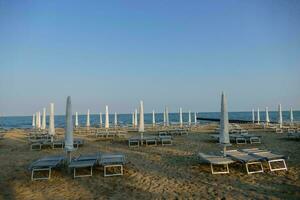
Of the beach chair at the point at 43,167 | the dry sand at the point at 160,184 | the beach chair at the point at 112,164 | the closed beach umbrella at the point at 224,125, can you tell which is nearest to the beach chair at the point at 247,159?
the dry sand at the point at 160,184

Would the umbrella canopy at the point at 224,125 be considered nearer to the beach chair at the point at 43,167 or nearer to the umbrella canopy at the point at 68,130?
the umbrella canopy at the point at 68,130

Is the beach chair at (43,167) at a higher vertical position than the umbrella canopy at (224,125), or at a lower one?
lower

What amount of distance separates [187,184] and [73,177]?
3174 millimetres

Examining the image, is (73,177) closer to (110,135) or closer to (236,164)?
(236,164)

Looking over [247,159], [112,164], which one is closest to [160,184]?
[112,164]

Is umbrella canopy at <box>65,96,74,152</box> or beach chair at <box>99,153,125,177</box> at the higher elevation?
umbrella canopy at <box>65,96,74,152</box>

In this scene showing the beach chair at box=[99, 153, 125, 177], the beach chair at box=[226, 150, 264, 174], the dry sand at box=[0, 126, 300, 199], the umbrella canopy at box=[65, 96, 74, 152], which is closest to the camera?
the dry sand at box=[0, 126, 300, 199]

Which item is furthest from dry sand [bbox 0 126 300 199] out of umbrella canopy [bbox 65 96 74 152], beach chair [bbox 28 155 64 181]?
umbrella canopy [bbox 65 96 74 152]

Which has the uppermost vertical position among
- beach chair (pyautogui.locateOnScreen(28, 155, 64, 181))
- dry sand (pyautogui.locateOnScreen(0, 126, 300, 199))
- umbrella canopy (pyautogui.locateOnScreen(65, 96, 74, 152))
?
umbrella canopy (pyautogui.locateOnScreen(65, 96, 74, 152))

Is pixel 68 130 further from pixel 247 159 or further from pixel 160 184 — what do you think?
pixel 247 159

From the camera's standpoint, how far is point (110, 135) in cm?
1891

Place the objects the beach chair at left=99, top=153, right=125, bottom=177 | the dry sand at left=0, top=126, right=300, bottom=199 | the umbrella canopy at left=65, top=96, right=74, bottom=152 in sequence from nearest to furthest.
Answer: the dry sand at left=0, top=126, right=300, bottom=199, the beach chair at left=99, top=153, right=125, bottom=177, the umbrella canopy at left=65, top=96, right=74, bottom=152

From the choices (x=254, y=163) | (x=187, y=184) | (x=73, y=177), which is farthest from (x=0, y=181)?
(x=254, y=163)

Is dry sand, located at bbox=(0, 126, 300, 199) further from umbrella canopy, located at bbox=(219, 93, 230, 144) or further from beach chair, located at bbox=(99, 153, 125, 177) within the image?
umbrella canopy, located at bbox=(219, 93, 230, 144)
